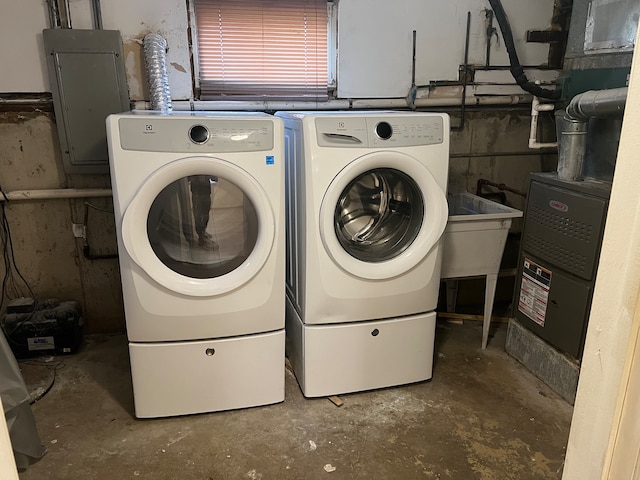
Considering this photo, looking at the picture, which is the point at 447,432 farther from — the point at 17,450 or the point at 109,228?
the point at 109,228

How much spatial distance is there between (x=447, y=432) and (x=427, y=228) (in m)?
0.78

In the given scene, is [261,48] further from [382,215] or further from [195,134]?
[382,215]

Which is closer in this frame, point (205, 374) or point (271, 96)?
point (205, 374)

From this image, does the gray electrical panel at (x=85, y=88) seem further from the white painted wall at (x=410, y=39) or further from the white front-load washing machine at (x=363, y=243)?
the white painted wall at (x=410, y=39)

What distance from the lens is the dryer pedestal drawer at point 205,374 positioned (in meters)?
1.86

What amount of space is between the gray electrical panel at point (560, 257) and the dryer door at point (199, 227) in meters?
1.17

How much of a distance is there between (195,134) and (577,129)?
1.49 meters

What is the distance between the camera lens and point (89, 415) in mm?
1970

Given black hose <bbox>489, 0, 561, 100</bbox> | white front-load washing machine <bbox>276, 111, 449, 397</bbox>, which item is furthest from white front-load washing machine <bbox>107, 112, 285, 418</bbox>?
black hose <bbox>489, 0, 561, 100</bbox>

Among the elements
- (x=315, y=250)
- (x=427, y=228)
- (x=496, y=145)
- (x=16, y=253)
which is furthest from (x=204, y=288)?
(x=496, y=145)

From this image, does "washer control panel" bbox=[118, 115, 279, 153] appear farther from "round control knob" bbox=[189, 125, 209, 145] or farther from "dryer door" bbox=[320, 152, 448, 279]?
"dryer door" bbox=[320, 152, 448, 279]

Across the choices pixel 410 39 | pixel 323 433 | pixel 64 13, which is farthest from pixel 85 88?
pixel 323 433

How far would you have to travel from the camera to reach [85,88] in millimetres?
2219

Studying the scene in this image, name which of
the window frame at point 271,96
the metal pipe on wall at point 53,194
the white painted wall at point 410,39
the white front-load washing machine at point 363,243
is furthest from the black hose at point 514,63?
the metal pipe on wall at point 53,194
